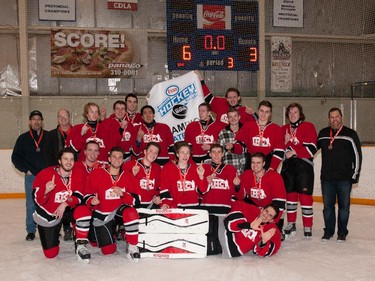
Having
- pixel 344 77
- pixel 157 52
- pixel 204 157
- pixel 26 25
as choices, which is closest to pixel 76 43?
pixel 26 25

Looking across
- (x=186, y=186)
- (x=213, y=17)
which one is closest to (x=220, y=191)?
(x=186, y=186)

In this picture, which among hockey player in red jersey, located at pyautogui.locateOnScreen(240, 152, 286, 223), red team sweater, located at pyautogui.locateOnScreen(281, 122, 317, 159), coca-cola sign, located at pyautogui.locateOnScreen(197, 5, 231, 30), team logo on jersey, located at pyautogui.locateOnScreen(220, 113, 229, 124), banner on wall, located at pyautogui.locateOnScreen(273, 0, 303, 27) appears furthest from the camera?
banner on wall, located at pyautogui.locateOnScreen(273, 0, 303, 27)

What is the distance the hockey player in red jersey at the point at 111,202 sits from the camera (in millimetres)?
4227

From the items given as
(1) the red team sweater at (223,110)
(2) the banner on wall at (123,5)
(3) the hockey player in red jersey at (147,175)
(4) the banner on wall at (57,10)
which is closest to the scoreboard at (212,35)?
(2) the banner on wall at (123,5)

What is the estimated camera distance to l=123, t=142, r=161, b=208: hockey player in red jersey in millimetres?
4453

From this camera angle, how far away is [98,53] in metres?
10.1

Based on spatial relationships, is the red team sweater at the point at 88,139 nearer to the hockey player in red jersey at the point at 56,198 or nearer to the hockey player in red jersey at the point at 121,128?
the hockey player in red jersey at the point at 121,128

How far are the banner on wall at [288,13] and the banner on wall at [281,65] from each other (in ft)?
1.35

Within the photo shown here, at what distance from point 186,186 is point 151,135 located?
1.01 m

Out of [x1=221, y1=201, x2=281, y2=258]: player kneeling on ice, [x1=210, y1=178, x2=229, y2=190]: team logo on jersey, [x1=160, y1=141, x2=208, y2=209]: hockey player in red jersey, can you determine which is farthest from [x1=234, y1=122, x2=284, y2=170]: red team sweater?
[x1=221, y1=201, x2=281, y2=258]: player kneeling on ice

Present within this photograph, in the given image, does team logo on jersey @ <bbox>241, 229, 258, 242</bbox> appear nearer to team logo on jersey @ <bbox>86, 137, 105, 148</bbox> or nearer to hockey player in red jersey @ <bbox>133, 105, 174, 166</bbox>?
hockey player in red jersey @ <bbox>133, 105, 174, 166</bbox>

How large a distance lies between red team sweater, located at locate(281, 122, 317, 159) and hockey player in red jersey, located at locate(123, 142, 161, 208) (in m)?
1.43

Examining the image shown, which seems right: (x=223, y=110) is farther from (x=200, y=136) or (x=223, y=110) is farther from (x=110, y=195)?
(x=110, y=195)

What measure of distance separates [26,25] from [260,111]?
707 centimetres
